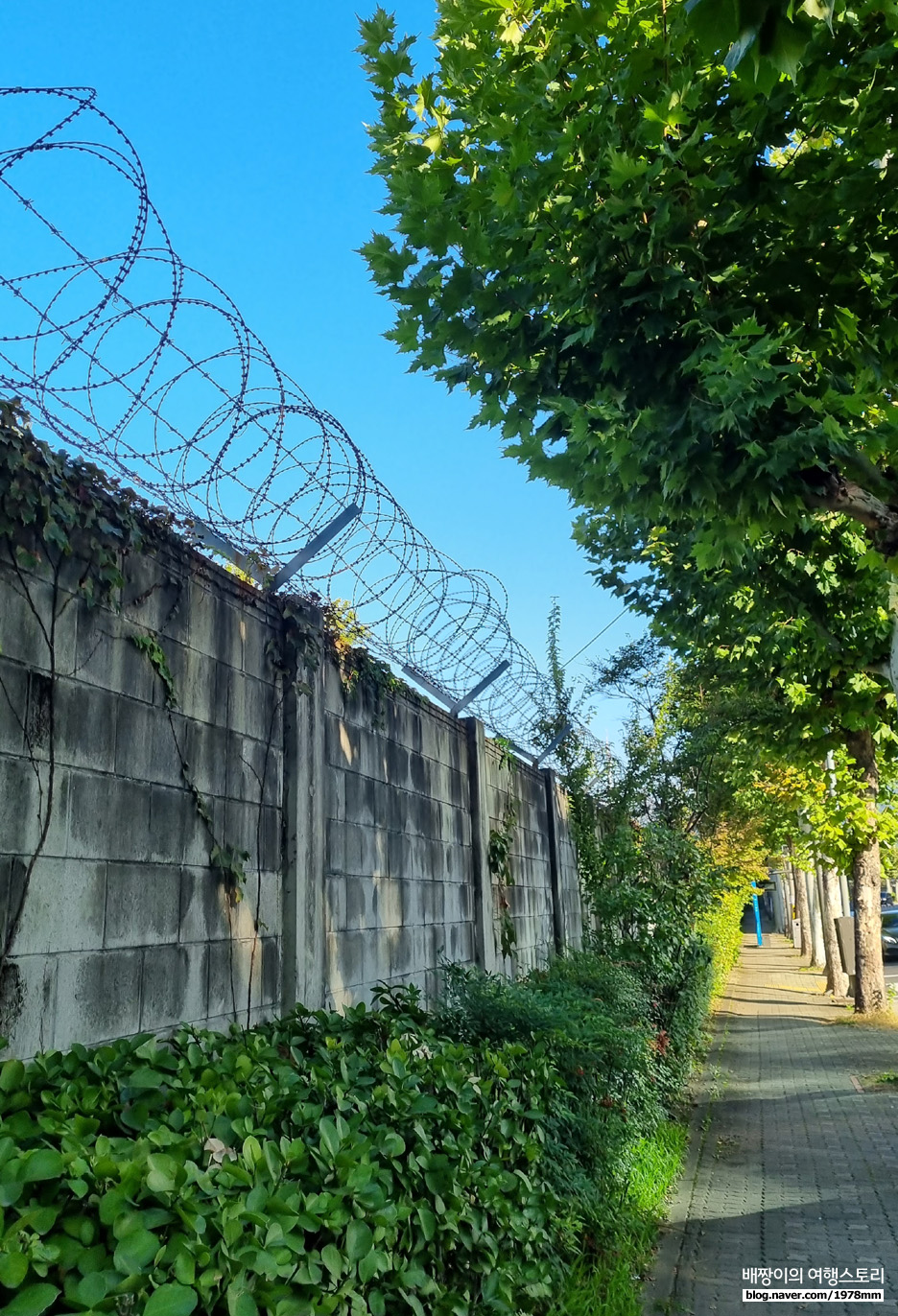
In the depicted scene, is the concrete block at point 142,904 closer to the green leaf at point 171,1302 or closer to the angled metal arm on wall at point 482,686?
the green leaf at point 171,1302

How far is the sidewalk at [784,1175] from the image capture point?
4.75m

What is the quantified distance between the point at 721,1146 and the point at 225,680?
5.56m

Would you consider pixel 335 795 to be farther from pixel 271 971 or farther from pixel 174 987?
pixel 174 987

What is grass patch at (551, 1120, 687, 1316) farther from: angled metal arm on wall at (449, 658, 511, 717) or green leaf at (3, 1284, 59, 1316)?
angled metal arm on wall at (449, 658, 511, 717)

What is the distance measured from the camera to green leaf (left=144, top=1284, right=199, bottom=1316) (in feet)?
5.25

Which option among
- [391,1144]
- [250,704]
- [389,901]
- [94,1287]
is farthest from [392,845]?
[94,1287]

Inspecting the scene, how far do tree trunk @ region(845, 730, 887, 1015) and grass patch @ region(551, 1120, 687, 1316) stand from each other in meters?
7.04

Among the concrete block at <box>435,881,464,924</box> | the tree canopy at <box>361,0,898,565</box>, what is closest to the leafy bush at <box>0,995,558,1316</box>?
the tree canopy at <box>361,0,898,565</box>

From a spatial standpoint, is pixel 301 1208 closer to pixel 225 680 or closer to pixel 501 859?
pixel 225 680

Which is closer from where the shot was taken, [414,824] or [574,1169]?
[574,1169]

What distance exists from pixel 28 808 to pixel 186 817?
0.86 meters

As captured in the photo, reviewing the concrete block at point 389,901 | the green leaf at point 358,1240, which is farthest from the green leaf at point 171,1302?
the concrete block at point 389,901

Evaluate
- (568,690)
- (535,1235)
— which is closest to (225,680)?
(535,1235)

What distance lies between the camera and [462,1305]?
8.86 ft
